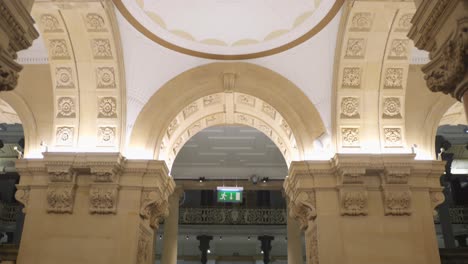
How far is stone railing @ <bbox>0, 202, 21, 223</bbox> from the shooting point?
19.7 m

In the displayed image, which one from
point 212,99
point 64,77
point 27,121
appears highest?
point 212,99

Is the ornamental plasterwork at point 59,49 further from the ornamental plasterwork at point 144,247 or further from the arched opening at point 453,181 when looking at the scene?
the arched opening at point 453,181

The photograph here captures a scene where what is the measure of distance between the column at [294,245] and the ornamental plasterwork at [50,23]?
9.38m

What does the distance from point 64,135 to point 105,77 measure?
149 centimetres

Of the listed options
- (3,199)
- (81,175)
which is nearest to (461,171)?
(81,175)

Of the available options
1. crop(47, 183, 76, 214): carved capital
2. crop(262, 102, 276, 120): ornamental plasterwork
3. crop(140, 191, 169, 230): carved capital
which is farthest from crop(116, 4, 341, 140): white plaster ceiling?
crop(47, 183, 76, 214): carved capital

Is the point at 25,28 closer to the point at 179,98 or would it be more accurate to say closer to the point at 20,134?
the point at 179,98

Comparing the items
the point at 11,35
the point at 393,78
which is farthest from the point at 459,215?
the point at 11,35

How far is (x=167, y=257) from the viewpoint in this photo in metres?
14.1

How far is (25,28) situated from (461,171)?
851 inches

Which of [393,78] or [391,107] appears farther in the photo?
[391,107]

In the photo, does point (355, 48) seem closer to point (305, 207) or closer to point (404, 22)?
point (404, 22)

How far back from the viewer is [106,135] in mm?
9609

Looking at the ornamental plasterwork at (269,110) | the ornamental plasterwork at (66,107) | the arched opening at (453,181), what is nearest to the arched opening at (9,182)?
the ornamental plasterwork at (66,107)
